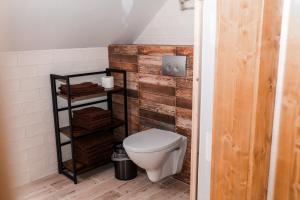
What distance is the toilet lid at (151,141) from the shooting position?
2.41 metres

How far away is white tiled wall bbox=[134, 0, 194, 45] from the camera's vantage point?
276cm

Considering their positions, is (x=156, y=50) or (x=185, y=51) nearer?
(x=185, y=51)

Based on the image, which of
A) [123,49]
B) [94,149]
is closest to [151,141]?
[94,149]

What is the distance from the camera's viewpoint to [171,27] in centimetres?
291

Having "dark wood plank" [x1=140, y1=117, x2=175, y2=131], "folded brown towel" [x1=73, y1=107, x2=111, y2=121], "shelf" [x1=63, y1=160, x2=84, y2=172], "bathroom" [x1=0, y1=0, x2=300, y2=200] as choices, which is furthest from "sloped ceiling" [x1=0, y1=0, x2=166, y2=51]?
"shelf" [x1=63, y1=160, x2=84, y2=172]

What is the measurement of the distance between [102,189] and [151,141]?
66cm

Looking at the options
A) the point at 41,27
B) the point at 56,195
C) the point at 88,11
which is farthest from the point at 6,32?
the point at 56,195

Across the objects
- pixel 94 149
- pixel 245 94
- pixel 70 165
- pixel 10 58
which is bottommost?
pixel 70 165

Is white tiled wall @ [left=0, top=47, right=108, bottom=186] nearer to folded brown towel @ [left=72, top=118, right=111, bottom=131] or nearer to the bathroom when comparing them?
the bathroom

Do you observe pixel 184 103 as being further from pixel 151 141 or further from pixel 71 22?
pixel 71 22

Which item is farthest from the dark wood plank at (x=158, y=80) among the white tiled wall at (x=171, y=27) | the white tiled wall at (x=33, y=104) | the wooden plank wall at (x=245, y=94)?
the wooden plank wall at (x=245, y=94)

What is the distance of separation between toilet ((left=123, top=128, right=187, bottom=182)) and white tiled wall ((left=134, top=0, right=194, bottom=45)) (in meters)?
0.92

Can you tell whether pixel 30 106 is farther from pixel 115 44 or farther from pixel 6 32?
pixel 115 44

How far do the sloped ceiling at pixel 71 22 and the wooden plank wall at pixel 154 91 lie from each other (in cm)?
25
